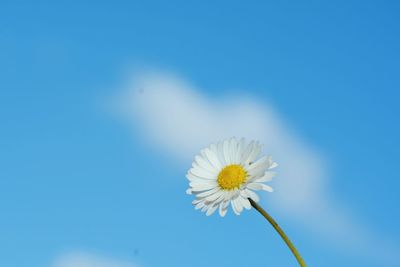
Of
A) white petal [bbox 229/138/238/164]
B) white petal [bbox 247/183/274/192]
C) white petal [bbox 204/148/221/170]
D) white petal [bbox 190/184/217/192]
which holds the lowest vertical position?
white petal [bbox 247/183/274/192]

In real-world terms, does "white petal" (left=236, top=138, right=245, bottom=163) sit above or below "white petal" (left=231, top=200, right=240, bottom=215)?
above

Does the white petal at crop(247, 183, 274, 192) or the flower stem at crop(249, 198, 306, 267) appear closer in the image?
the flower stem at crop(249, 198, 306, 267)

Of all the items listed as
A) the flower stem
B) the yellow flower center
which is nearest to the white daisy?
the yellow flower center

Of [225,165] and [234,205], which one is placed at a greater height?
[225,165]

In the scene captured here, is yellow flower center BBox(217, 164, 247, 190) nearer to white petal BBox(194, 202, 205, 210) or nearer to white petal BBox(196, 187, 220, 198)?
white petal BBox(196, 187, 220, 198)

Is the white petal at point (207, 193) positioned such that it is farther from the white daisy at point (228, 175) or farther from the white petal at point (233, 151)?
the white petal at point (233, 151)

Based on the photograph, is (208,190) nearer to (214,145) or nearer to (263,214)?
(214,145)

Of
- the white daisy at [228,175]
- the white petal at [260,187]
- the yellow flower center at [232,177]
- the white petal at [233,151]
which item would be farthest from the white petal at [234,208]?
the white petal at [233,151]

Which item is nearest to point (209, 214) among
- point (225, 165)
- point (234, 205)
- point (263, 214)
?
point (234, 205)
